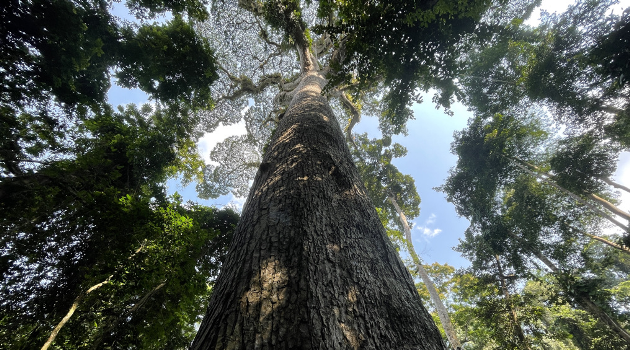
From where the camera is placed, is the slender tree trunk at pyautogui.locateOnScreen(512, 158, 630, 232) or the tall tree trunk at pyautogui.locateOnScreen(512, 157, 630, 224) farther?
the slender tree trunk at pyautogui.locateOnScreen(512, 158, 630, 232)

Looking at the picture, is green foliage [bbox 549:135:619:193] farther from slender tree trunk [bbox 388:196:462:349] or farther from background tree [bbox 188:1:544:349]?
background tree [bbox 188:1:544:349]

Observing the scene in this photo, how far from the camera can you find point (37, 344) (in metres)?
3.42

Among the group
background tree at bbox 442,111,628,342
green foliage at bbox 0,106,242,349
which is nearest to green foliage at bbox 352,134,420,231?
background tree at bbox 442,111,628,342

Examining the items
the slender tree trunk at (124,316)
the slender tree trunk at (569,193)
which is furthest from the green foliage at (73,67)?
the slender tree trunk at (569,193)

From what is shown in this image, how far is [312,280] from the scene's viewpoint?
117cm

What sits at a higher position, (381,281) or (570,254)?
(570,254)

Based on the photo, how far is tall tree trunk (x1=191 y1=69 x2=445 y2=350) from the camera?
967 millimetres

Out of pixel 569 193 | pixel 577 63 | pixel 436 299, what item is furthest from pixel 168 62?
pixel 569 193

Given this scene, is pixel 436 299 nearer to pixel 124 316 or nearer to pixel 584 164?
pixel 584 164

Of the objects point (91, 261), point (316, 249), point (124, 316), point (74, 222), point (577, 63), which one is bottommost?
point (316, 249)

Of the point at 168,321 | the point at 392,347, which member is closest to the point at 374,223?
the point at 392,347

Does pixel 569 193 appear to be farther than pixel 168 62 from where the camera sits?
Yes

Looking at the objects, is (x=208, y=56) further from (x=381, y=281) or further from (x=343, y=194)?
(x=381, y=281)

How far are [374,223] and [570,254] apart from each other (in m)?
11.3
